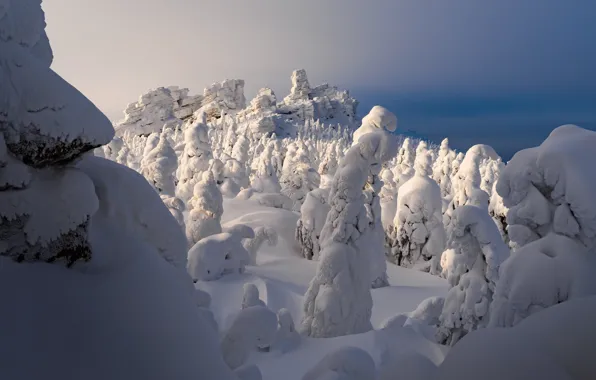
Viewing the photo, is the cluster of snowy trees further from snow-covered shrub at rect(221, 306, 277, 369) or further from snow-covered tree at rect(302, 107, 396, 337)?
snow-covered shrub at rect(221, 306, 277, 369)

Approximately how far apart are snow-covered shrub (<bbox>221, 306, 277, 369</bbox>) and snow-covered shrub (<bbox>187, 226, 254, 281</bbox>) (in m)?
6.75

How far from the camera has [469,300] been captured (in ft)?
19.1

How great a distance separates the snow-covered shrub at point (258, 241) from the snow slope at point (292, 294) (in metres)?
0.34

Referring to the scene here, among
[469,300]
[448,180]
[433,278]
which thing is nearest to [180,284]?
[469,300]

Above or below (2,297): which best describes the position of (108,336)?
below

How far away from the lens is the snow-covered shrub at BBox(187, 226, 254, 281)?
30.9ft

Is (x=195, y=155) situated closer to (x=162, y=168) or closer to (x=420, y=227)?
(x=162, y=168)

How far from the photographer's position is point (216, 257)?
31.6 feet

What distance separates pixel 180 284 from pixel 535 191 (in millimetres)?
3630

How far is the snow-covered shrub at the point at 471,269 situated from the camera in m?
5.75

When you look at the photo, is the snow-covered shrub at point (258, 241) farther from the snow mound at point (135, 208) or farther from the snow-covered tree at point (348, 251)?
the snow mound at point (135, 208)

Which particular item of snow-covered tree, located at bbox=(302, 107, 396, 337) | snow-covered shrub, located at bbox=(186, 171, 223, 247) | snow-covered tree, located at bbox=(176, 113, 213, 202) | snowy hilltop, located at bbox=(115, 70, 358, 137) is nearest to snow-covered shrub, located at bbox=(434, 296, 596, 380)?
snow-covered tree, located at bbox=(302, 107, 396, 337)

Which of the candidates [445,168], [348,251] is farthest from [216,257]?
[445,168]

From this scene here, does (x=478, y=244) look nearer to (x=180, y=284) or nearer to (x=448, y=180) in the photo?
(x=180, y=284)
